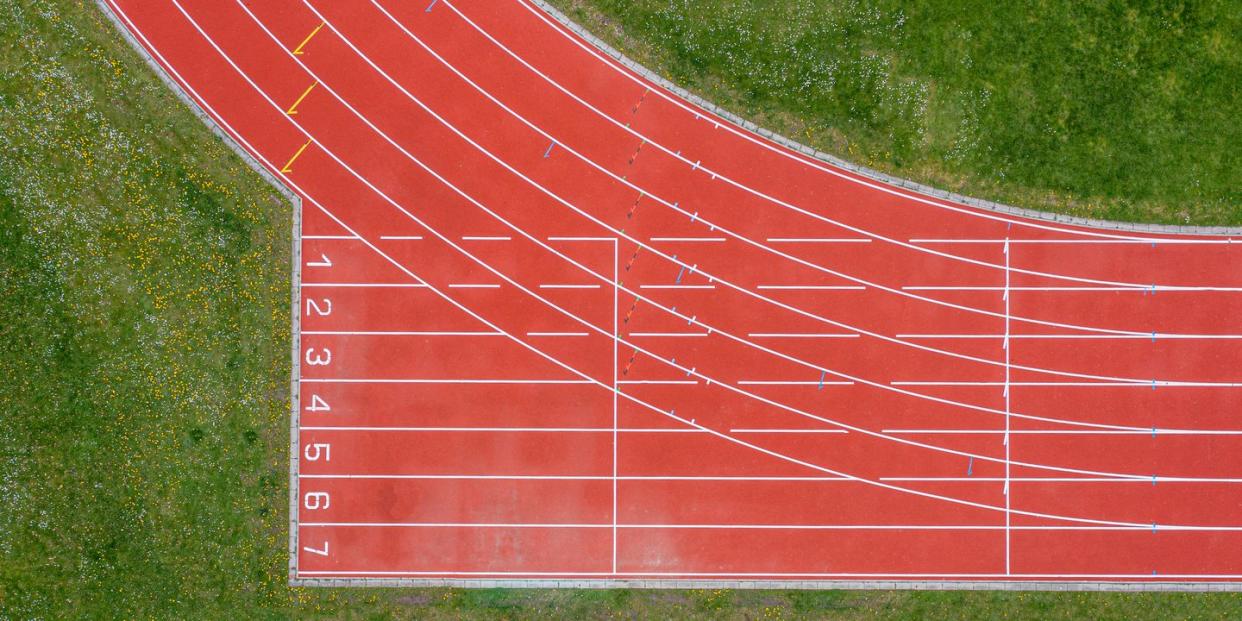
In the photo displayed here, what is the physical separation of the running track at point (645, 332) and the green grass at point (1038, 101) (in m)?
0.46

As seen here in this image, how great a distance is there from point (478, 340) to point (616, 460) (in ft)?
7.79

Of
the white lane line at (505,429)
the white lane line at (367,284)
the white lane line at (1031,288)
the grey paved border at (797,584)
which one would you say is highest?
the white lane line at (367,284)

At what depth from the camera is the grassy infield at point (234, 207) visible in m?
9.81

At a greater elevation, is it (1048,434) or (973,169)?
(973,169)

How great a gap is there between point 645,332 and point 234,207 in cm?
558

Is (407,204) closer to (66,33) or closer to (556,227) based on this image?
(556,227)

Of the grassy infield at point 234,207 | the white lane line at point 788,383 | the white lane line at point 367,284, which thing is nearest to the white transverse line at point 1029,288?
the grassy infield at point 234,207

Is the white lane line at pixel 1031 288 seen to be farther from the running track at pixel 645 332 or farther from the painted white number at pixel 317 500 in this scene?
the painted white number at pixel 317 500

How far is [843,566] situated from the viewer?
980 centimetres

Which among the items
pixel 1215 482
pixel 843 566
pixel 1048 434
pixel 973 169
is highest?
pixel 973 169

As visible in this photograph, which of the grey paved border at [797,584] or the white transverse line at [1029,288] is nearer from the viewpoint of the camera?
the grey paved border at [797,584]

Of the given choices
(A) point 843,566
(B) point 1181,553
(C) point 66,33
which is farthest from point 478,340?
(B) point 1181,553

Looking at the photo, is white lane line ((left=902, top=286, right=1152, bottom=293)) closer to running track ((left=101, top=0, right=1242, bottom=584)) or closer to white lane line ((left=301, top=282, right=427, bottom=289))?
running track ((left=101, top=0, right=1242, bottom=584))

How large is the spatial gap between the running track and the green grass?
46 cm
